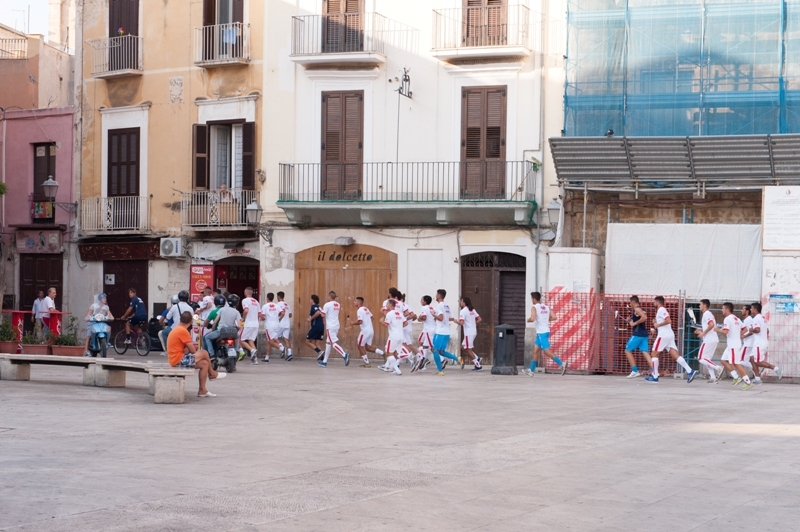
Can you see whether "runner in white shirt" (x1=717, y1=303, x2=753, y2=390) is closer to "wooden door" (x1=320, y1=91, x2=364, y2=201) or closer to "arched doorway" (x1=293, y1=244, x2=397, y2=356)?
"arched doorway" (x1=293, y1=244, x2=397, y2=356)

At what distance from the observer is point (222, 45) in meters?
30.6

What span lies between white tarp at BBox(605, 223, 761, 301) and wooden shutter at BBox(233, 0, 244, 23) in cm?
1154

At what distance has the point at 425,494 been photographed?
9367mm

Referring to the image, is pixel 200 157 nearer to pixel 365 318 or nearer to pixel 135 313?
pixel 135 313

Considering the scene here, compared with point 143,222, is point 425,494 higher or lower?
lower

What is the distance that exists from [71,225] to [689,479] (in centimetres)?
2569

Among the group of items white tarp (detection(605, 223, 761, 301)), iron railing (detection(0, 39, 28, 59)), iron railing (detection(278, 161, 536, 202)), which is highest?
iron railing (detection(0, 39, 28, 59))

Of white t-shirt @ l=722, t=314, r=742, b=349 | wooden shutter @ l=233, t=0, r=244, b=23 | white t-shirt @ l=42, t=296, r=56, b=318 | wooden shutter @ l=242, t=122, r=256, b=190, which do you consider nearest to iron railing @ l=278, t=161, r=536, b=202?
wooden shutter @ l=242, t=122, r=256, b=190

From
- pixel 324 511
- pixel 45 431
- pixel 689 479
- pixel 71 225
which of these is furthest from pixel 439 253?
pixel 324 511

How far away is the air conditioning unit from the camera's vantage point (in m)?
30.8

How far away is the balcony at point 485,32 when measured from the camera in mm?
27406

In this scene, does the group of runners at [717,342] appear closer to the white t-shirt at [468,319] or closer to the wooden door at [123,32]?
the white t-shirt at [468,319]

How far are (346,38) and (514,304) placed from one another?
25.4 feet

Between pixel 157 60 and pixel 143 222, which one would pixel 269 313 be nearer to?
pixel 143 222
